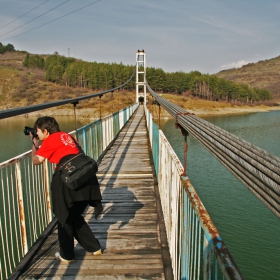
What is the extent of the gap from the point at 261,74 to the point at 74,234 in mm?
176758

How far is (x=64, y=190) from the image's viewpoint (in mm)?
2086

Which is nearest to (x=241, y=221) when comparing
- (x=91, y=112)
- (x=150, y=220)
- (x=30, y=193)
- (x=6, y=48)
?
(x=150, y=220)

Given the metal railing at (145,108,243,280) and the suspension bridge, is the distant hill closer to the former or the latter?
the suspension bridge

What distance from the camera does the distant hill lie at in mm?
135275

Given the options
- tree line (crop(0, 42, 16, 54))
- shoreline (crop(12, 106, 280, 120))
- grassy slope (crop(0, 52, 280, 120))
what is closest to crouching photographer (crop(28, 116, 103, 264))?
shoreline (crop(12, 106, 280, 120))

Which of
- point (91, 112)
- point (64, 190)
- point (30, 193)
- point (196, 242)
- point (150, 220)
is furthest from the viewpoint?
point (91, 112)

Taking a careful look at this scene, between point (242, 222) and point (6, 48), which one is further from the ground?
point (6, 48)

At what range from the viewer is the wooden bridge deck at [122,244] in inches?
86.4

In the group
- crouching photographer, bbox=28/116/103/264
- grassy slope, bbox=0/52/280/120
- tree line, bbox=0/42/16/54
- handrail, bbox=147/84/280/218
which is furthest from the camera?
tree line, bbox=0/42/16/54

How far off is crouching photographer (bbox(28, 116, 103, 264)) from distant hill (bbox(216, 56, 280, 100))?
123m

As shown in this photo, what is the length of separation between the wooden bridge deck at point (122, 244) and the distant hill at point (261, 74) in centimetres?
12144

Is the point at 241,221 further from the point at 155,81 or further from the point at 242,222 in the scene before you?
the point at 155,81

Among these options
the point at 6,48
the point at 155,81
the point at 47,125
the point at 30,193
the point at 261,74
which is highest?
the point at 6,48

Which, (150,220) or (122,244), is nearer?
(122,244)
